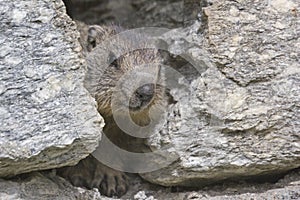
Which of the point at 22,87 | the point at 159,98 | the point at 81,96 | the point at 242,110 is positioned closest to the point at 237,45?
the point at 242,110

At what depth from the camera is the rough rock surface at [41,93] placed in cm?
210

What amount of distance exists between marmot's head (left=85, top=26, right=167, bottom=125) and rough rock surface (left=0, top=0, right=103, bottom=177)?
41 cm

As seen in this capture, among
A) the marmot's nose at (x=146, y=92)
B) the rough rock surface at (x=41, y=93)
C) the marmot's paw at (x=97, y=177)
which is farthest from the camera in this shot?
the marmot's paw at (x=97, y=177)

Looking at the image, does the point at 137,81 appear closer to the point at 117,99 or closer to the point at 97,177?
the point at 117,99

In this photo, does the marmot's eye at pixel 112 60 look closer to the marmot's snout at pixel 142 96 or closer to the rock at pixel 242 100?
the marmot's snout at pixel 142 96

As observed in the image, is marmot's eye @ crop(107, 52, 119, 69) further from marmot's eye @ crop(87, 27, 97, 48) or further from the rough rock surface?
the rough rock surface

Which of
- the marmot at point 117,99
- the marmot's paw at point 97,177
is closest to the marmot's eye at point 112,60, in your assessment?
the marmot at point 117,99

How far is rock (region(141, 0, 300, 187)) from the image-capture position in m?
2.37

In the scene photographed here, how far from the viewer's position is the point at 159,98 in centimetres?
273

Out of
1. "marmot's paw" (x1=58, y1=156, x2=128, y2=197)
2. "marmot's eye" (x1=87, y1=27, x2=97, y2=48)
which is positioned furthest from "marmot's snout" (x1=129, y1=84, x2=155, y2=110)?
"marmot's eye" (x1=87, y1=27, x2=97, y2=48)

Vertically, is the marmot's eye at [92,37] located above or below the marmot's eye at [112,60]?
above

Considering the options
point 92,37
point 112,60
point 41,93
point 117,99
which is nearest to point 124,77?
point 117,99

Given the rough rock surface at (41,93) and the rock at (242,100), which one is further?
the rock at (242,100)

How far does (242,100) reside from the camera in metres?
2.39
